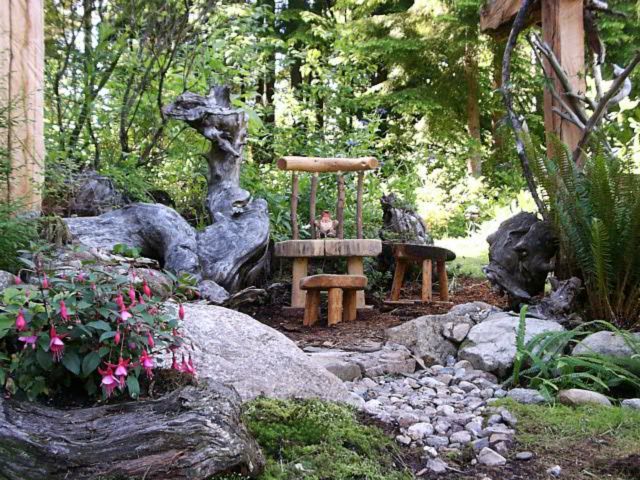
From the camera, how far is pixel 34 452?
75.7 inches

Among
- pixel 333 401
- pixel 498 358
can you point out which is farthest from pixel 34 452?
pixel 498 358

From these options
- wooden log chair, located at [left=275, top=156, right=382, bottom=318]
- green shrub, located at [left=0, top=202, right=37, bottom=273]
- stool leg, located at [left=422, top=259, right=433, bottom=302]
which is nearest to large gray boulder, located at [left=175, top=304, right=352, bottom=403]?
green shrub, located at [left=0, top=202, right=37, bottom=273]

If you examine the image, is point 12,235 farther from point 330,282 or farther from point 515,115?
point 515,115

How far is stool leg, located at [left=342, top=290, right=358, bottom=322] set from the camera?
6016 millimetres

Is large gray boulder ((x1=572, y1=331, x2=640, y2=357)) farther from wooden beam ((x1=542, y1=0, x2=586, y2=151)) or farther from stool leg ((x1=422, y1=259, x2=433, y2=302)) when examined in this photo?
stool leg ((x1=422, y1=259, x2=433, y2=302))

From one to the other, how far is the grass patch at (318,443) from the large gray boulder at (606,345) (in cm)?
178

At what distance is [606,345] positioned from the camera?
4234mm

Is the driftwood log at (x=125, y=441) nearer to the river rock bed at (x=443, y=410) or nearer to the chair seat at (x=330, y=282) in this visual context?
the river rock bed at (x=443, y=410)

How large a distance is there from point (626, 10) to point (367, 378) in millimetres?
5397

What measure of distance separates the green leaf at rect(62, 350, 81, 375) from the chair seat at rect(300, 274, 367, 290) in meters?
3.53

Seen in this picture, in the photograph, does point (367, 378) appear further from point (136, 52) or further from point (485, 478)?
point (136, 52)

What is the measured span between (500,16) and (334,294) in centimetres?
303

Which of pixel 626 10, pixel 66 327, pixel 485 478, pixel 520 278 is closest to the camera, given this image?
pixel 66 327

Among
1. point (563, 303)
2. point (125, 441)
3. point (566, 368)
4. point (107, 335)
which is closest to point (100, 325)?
point (107, 335)
